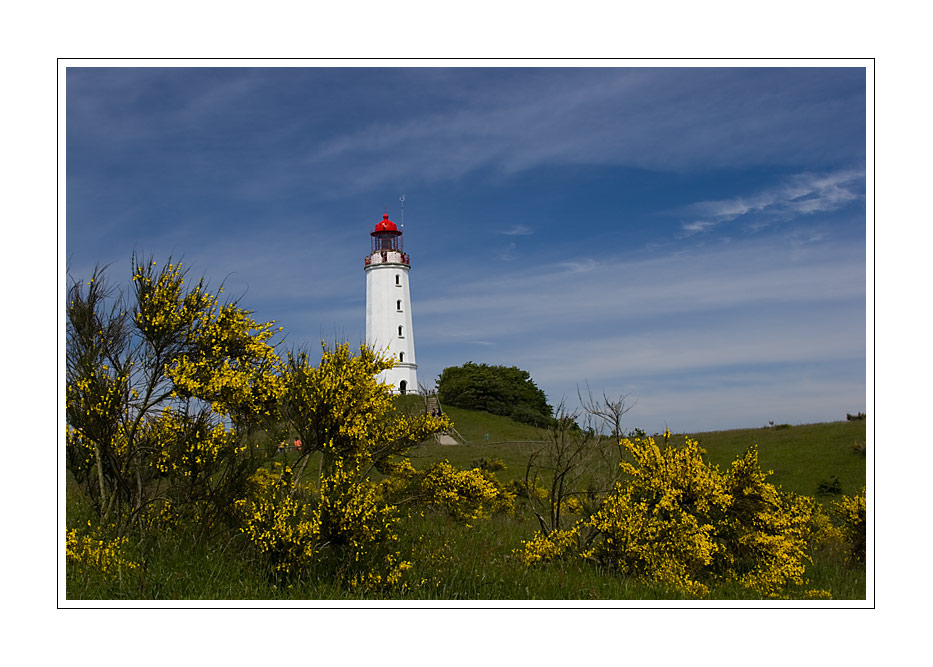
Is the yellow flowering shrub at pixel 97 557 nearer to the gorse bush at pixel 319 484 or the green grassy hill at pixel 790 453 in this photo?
the gorse bush at pixel 319 484

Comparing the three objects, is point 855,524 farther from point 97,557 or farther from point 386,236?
point 386,236

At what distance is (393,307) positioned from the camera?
4556cm

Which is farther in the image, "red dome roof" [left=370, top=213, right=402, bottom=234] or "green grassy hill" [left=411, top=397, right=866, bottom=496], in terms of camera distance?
"red dome roof" [left=370, top=213, right=402, bottom=234]

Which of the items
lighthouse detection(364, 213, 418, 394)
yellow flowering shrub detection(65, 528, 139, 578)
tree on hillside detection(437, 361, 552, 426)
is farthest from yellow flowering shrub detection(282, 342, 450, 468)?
tree on hillside detection(437, 361, 552, 426)

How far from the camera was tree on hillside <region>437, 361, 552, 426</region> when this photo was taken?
54.4m

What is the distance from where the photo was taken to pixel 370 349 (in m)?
11.6

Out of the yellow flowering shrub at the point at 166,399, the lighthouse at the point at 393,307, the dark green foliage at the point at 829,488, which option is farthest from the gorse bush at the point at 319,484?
the lighthouse at the point at 393,307

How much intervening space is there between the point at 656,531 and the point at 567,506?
2697 millimetres

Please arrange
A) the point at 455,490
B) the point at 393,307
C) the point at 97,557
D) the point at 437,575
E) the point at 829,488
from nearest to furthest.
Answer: the point at 97,557
the point at 437,575
the point at 455,490
the point at 829,488
the point at 393,307

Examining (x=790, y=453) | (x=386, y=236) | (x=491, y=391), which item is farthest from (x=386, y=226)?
(x=790, y=453)

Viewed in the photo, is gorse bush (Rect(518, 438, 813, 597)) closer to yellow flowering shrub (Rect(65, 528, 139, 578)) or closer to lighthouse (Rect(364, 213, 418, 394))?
yellow flowering shrub (Rect(65, 528, 139, 578))

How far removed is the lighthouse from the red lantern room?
20 centimetres

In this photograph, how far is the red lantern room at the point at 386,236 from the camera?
46.7 metres

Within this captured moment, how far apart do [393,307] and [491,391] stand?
13552 millimetres
